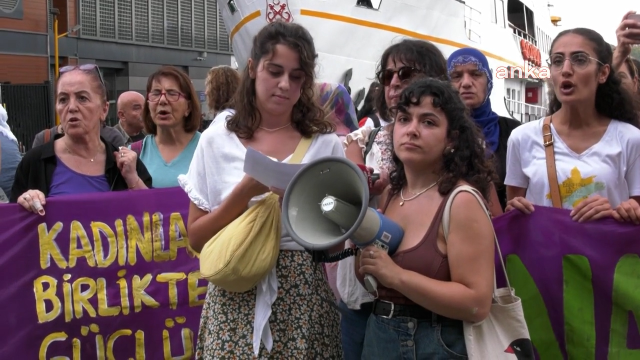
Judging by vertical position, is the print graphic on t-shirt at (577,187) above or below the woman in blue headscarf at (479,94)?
below

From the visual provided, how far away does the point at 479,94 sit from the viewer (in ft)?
Answer: 12.6

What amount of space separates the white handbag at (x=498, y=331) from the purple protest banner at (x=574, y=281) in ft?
2.93

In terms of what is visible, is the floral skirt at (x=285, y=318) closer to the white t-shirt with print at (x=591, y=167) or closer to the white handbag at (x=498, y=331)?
the white handbag at (x=498, y=331)

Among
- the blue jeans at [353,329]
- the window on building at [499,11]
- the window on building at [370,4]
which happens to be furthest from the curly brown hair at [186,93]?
the window on building at [499,11]

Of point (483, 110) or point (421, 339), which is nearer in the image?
point (421, 339)

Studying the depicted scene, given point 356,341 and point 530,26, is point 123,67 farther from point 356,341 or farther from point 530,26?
point 356,341

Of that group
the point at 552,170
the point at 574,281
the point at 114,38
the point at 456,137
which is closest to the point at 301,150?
the point at 456,137

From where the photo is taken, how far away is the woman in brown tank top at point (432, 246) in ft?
7.91

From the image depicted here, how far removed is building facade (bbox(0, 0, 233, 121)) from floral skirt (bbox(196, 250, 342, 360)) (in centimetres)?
1959

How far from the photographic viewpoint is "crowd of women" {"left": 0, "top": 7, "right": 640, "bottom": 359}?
2.49 metres

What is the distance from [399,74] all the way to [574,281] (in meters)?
1.29

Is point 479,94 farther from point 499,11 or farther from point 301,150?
point 499,11

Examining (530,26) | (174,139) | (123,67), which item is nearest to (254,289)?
(174,139)

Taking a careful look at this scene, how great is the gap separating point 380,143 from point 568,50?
997 mm
